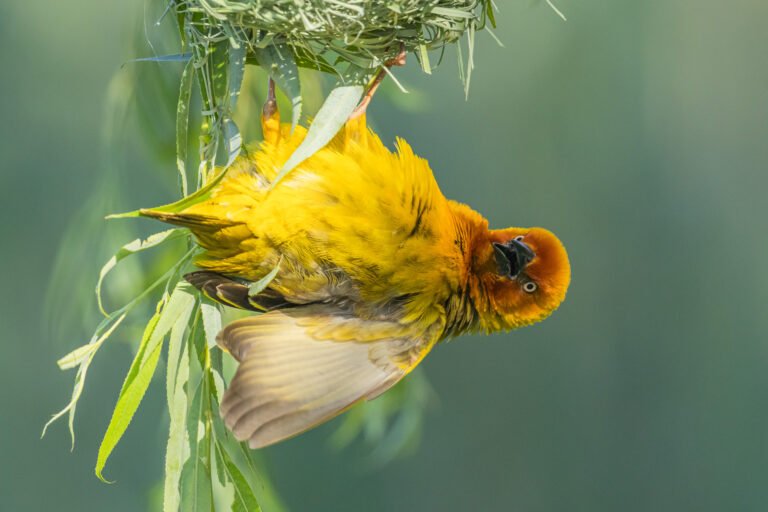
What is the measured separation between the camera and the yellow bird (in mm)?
1185

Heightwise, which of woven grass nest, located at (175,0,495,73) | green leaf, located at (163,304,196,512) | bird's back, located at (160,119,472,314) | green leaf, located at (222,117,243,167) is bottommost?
green leaf, located at (163,304,196,512)

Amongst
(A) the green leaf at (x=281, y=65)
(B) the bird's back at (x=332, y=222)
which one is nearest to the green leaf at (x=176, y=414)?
(B) the bird's back at (x=332, y=222)

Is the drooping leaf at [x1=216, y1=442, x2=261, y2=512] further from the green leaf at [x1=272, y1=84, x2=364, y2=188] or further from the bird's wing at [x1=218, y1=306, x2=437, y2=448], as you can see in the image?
the green leaf at [x1=272, y1=84, x2=364, y2=188]

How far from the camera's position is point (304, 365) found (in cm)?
120

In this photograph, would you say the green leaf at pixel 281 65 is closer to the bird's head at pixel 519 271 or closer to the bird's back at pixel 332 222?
the bird's back at pixel 332 222

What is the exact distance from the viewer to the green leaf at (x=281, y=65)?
1.07 meters

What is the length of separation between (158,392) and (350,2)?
3.47 feet

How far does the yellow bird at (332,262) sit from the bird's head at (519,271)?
0.14ft

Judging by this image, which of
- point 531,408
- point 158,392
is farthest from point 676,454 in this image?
point 158,392

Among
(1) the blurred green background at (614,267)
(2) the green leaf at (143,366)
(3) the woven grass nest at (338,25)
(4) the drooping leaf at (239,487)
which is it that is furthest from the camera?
(1) the blurred green background at (614,267)

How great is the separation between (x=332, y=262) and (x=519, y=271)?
299mm

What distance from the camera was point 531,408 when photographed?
247 cm

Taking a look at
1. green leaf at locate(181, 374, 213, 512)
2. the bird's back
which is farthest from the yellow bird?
green leaf at locate(181, 374, 213, 512)

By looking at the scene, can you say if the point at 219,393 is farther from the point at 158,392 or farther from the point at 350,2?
the point at 158,392
